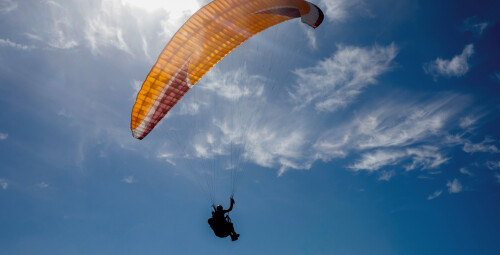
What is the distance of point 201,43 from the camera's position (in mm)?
11586

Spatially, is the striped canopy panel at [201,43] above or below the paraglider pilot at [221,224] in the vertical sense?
above

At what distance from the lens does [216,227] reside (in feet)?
37.8

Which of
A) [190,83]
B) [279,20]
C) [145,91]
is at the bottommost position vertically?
[145,91]

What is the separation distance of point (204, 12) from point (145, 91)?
3.75 metres

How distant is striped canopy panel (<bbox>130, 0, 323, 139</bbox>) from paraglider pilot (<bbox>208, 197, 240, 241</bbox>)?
4.66 metres

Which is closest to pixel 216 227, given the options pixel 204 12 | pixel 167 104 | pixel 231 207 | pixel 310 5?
pixel 231 207

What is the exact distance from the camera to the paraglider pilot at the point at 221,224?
11.5 metres

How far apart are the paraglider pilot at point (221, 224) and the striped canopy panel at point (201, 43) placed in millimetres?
4661

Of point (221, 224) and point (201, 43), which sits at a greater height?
point (201, 43)

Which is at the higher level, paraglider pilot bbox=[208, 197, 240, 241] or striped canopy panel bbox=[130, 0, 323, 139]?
striped canopy panel bbox=[130, 0, 323, 139]

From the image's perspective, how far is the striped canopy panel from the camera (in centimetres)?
1079

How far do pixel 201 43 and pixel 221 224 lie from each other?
6911 mm

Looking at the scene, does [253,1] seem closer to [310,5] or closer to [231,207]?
[310,5]

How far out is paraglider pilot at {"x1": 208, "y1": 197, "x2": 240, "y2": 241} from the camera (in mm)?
11492
